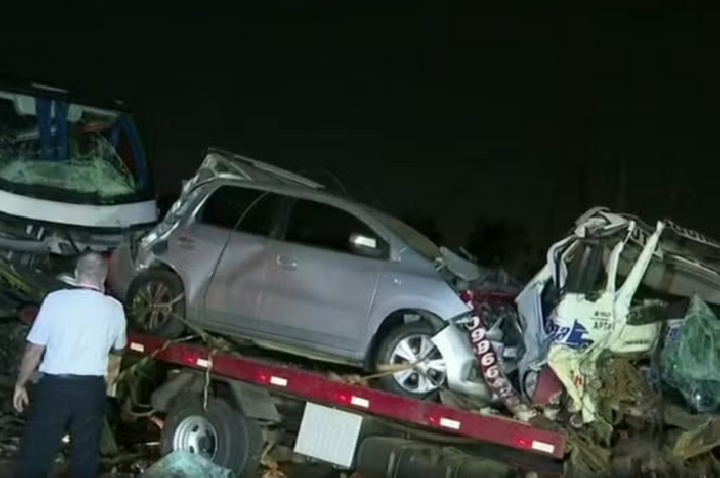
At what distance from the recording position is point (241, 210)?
10.3 metres

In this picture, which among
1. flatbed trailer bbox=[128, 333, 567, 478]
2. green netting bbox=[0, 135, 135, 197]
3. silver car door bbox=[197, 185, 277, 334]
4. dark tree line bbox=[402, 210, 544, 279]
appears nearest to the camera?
flatbed trailer bbox=[128, 333, 567, 478]

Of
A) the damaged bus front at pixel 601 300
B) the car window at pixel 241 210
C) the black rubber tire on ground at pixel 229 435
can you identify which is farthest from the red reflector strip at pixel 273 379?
the damaged bus front at pixel 601 300

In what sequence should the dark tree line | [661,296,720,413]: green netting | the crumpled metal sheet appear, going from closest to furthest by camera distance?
[661,296,720,413]: green netting
the crumpled metal sheet
the dark tree line

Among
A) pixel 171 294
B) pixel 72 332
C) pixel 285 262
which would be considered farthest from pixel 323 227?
pixel 72 332

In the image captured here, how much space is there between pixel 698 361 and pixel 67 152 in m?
6.58

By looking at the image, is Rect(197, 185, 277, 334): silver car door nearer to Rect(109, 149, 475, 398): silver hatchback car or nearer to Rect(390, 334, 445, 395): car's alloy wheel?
Rect(109, 149, 475, 398): silver hatchback car

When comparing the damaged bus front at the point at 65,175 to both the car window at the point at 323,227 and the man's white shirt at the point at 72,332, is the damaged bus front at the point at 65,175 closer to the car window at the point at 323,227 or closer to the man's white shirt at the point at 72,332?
the car window at the point at 323,227

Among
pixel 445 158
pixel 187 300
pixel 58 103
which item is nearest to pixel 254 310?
pixel 187 300

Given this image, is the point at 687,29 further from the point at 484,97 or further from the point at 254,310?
the point at 254,310

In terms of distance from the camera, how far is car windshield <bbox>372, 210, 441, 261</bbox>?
9727 millimetres

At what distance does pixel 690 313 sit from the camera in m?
8.55

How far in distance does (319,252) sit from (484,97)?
9102 millimetres

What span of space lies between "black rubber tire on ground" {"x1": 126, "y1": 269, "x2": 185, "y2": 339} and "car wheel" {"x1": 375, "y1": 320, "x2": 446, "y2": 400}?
189 cm

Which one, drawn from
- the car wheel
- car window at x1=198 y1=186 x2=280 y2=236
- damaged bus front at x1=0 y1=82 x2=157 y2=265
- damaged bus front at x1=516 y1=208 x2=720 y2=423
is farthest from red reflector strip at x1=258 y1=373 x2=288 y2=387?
damaged bus front at x1=0 y1=82 x2=157 y2=265
